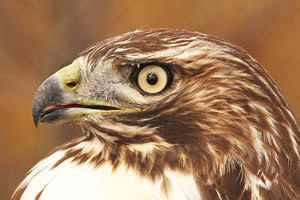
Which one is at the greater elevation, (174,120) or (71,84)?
(71,84)

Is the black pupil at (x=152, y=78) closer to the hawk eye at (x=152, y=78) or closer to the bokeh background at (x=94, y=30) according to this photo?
the hawk eye at (x=152, y=78)

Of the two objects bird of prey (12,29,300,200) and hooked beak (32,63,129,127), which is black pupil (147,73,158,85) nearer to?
bird of prey (12,29,300,200)

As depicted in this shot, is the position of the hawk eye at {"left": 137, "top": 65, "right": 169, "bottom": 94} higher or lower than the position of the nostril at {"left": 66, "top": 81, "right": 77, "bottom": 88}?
lower

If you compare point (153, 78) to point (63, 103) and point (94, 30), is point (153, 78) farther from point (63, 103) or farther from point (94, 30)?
point (94, 30)

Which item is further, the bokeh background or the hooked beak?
the bokeh background

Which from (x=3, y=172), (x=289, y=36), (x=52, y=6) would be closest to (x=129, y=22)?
(x=52, y=6)

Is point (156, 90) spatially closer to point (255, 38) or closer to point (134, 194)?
point (134, 194)

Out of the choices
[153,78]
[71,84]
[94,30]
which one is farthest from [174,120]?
[94,30]

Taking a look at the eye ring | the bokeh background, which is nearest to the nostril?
the eye ring
